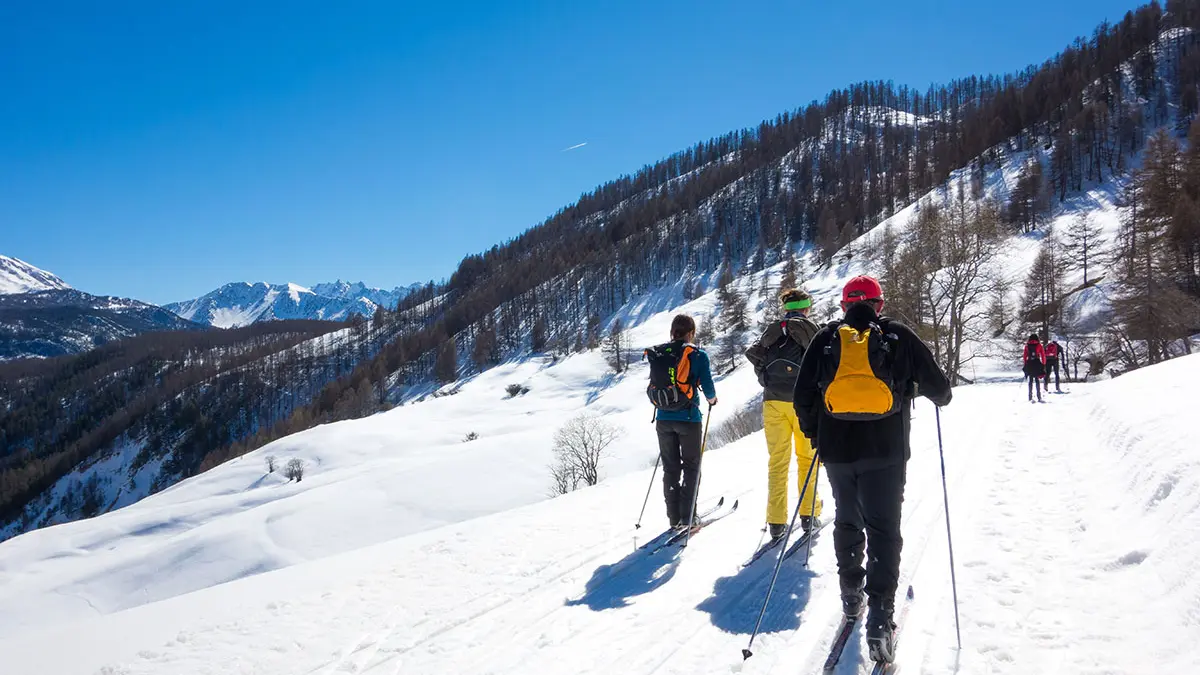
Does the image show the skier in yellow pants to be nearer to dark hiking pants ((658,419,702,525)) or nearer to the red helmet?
dark hiking pants ((658,419,702,525))

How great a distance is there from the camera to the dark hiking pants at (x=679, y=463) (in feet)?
18.7

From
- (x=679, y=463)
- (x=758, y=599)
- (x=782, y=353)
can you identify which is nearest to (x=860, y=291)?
(x=782, y=353)

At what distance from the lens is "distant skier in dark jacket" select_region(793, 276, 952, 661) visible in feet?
10.6

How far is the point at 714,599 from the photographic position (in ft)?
14.2

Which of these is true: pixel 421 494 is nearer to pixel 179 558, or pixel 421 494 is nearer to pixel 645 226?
pixel 179 558

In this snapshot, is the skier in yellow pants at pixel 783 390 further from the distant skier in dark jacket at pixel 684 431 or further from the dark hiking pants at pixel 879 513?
the dark hiking pants at pixel 879 513

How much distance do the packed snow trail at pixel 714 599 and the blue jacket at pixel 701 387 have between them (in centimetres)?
131

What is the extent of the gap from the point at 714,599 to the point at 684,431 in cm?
175

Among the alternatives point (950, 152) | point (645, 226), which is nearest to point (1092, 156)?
point (950, 152)

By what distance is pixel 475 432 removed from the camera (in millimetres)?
48500

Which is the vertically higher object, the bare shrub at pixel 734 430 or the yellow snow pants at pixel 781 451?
the yellow snow pants at pixel 781 451

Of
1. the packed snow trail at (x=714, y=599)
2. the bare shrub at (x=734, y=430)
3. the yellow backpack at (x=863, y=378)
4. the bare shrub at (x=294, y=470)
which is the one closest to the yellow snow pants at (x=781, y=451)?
the packed snow trail at (x=714, y=599)

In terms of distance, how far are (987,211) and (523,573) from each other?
3216 centimetres

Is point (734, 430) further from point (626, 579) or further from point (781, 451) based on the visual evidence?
point (626, 579)
